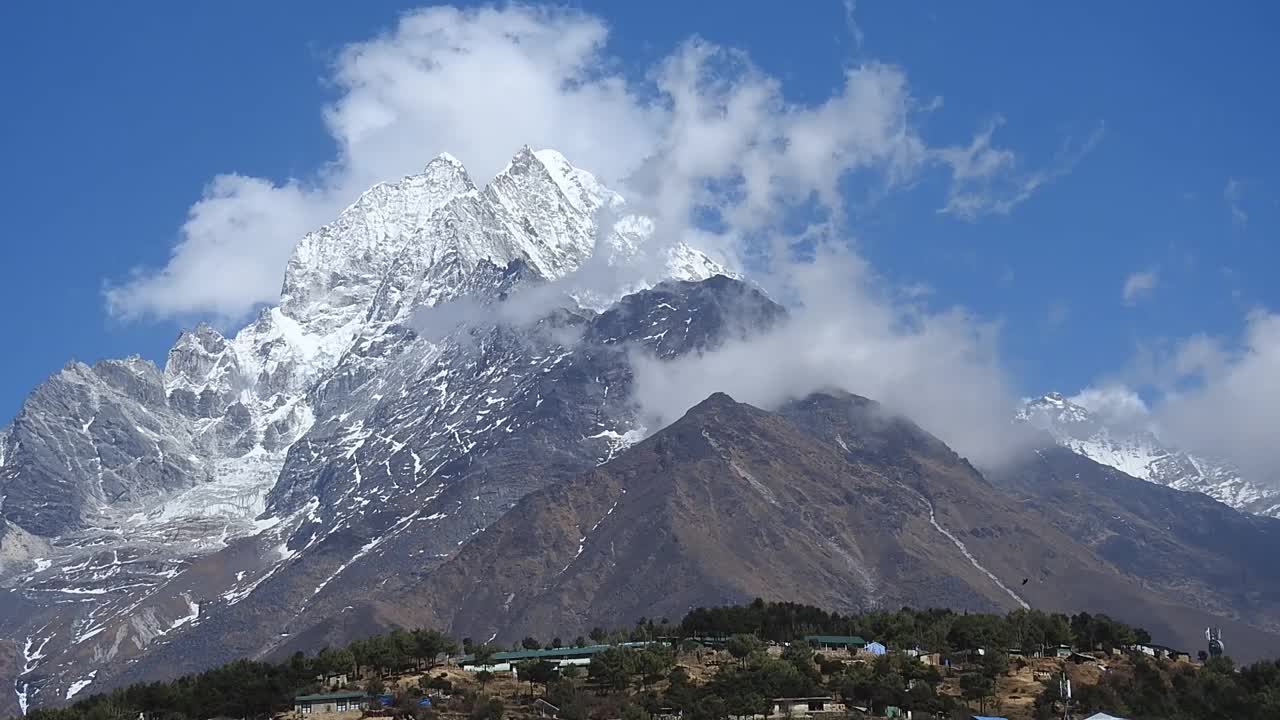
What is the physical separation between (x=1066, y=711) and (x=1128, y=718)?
33.8 ft

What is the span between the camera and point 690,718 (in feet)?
653

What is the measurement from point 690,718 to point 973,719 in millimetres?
29813

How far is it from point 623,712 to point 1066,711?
45905mm

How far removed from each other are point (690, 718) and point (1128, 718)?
151 ft

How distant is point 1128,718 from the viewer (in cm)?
19825

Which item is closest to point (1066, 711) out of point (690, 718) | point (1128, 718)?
point (1128, 718)

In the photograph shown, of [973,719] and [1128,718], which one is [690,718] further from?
[1128,718]

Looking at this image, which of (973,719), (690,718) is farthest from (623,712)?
(973,719)

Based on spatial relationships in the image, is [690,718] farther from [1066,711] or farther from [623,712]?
[1066,711]

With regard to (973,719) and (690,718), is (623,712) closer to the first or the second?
(690,718)

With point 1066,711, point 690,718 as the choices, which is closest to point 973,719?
point 1066,711

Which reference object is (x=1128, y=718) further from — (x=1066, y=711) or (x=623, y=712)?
(x=623, y=712)

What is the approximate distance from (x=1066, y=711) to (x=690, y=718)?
3890 centimetres

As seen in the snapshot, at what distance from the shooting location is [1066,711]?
19200 cm
